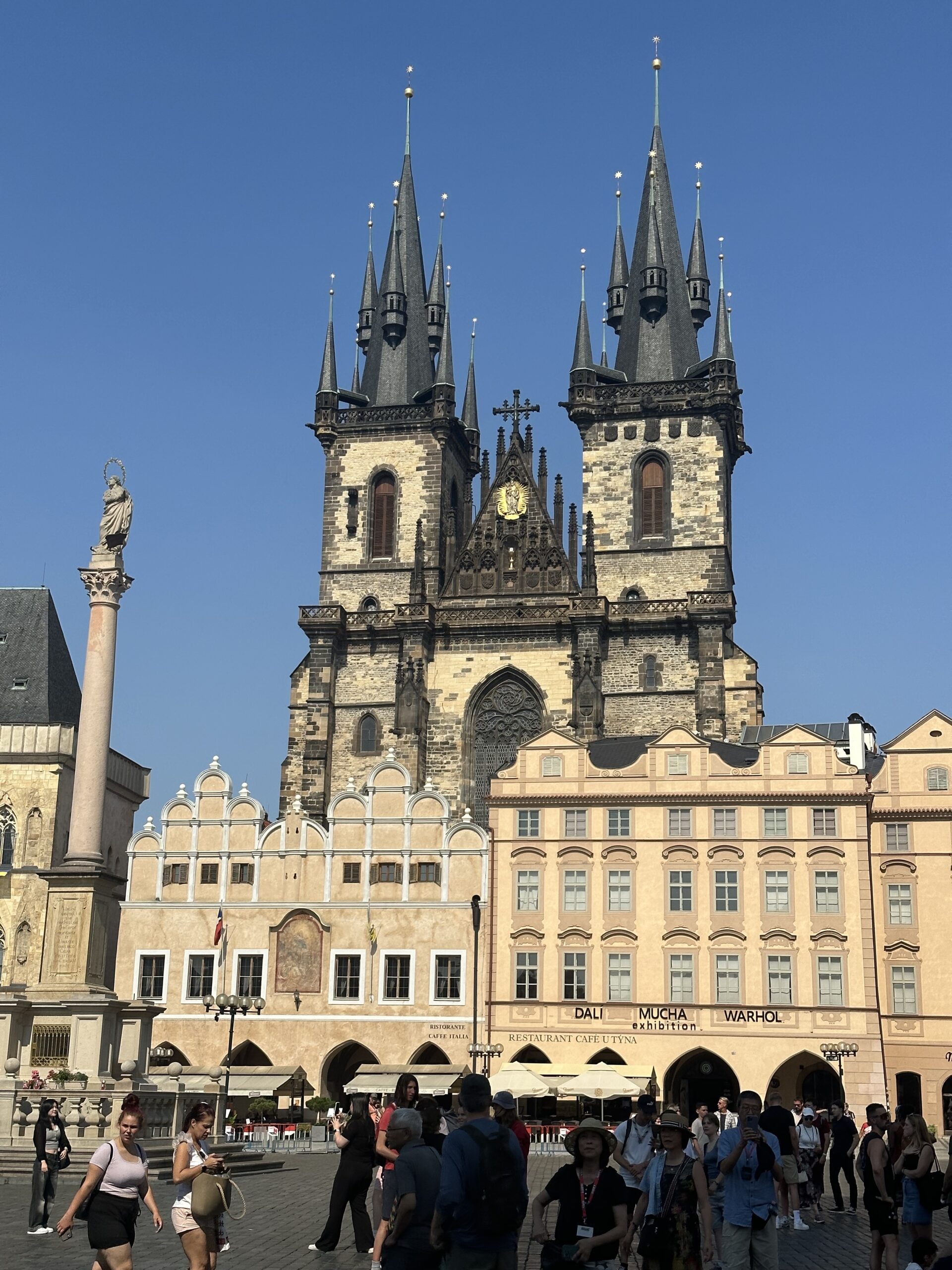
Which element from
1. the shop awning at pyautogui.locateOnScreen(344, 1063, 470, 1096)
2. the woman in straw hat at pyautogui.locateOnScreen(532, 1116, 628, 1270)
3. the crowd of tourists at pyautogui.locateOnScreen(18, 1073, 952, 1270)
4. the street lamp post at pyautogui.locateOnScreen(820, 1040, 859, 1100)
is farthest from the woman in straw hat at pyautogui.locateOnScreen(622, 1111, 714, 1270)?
the street lamp post at pyautogui.locateOnScreen(820, 1040, 859, 1100)

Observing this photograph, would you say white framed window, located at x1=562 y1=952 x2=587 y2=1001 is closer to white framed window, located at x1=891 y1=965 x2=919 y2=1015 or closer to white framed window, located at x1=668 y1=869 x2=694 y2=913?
white framed window, located at x1=668 y1=869 x2=694 y2=913

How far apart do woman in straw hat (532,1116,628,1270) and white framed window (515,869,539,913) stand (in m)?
39.3

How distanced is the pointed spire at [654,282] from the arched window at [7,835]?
108 ft

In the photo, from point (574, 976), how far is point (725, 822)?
617 centimetres

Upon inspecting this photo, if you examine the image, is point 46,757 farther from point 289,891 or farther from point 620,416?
point 620,416

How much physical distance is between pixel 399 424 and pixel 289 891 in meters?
25.4

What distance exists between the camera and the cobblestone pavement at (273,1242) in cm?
1509

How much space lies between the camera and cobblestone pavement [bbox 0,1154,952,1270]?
15.1m

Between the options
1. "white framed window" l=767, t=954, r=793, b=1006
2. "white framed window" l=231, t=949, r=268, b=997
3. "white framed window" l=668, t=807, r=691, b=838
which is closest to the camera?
"white framed window" l=767, t=954, r=793, b=1006

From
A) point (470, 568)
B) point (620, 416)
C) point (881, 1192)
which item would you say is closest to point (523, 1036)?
point (470, 568)

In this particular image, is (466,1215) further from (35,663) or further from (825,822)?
(35,663)

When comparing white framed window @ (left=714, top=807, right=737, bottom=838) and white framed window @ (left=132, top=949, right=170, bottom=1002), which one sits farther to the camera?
white framed window @ (left=132, top=949, right=170, bottom=1002)

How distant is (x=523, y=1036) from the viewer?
46875 millimetres

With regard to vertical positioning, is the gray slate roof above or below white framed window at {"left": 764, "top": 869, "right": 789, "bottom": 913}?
above
